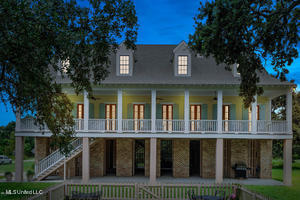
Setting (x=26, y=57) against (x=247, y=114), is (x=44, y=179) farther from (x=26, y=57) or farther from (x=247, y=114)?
(x=247, y=114)

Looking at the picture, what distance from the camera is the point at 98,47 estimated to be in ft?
33.2

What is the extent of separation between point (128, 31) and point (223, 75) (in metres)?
11.3

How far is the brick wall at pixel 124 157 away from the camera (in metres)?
20.3

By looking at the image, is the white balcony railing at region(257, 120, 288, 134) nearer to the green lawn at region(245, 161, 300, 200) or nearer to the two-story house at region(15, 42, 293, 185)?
the two-story house at region(15, 42, 293, 185)

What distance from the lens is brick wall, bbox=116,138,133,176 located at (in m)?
20.3

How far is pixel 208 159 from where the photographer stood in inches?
802

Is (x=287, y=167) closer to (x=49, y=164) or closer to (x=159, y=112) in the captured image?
(x=159, y=112)

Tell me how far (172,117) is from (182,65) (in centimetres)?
398

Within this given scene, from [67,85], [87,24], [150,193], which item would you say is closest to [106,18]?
[87,24]

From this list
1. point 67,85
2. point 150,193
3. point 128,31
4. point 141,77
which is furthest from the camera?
point 141,77

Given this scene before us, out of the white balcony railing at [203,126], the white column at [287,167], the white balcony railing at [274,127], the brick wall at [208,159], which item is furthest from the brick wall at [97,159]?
the white column at [287,167]

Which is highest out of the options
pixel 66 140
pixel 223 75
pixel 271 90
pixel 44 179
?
pixel 223 75

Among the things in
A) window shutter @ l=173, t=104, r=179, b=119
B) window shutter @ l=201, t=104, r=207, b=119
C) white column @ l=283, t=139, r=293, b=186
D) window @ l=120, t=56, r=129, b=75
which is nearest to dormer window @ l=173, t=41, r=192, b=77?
window shutter @ l=173, t=104, r=179, b=119

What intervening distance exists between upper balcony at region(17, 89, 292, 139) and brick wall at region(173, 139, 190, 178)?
5.37ft
